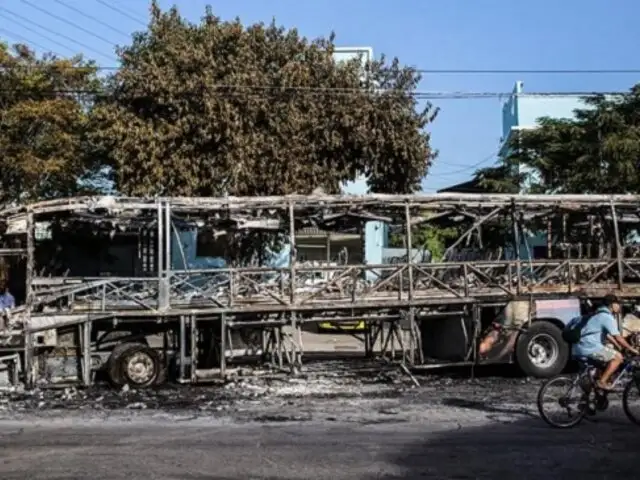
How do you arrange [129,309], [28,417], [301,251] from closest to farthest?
[28,417], [129,309], [301,251]

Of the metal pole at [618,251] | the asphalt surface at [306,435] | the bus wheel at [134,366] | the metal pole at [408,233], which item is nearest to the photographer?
the asphalt surface at [306,435]

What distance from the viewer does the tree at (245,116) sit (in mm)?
24594

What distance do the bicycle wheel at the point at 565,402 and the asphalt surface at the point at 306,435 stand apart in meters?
0.18

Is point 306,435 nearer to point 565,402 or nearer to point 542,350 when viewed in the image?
point 565,402

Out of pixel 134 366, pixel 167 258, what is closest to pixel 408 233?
pixel 167 258

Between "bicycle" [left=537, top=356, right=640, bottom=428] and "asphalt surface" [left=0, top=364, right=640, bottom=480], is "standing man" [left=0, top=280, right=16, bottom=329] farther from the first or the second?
"bicycle" [left=537, top=356, right=640, bottom=428]

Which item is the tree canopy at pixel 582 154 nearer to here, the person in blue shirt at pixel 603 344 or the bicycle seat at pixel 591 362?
the person in blue shirt at pixel 603 344

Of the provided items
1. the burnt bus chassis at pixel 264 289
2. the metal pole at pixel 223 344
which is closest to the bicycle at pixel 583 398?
the burnt bus chassis at pixel 264 289

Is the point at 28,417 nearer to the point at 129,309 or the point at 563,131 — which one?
the point at 129,309

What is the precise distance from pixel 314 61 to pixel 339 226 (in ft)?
26.4

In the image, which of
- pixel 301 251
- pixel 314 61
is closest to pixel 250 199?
pixel 314 61

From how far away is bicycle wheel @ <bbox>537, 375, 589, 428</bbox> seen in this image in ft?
38.1

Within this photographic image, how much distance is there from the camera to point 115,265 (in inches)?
950

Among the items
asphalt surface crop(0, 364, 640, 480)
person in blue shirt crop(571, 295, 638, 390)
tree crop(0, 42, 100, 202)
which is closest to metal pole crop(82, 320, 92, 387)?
asphalt surface crop(0, 364, 640, 480)
